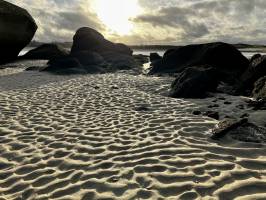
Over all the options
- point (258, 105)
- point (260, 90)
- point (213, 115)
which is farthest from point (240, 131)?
point (260, 90)

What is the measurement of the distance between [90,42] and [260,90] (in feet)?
86.5

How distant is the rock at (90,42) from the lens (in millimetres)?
36625

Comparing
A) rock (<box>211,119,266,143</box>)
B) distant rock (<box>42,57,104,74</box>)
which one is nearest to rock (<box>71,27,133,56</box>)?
distant rock (<box>42,57,104,74</box>)

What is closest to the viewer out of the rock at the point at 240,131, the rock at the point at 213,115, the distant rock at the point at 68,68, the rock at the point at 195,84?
the rock at the point at 240,131

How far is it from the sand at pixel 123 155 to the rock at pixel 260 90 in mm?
1081

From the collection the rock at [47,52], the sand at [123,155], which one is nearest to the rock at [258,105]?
the sand at [123,155]

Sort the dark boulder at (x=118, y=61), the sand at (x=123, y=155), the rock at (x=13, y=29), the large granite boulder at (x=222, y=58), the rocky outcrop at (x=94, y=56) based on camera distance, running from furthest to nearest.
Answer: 1. the dark boulder at (x=118, y=61)
2. the rock at (x=13, y=29)
3. the rocky outcrop at (x=94, y=56)
4. the large granite boulder at (x=222, y=58)
5. the sand at (x=123, y=155)

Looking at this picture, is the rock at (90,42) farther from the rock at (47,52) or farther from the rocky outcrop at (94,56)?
the rock at (47,52)

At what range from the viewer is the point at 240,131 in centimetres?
A: 848

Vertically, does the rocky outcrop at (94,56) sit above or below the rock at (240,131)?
above

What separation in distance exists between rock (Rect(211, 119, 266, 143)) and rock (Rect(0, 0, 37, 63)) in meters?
24.5

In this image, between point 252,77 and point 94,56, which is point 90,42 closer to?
point 94,56

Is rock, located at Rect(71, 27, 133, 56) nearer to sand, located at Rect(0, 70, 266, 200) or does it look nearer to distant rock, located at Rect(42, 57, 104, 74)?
distant rock, located at Rect(42, 57, 104, 74)

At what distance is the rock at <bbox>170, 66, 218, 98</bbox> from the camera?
14.4m
